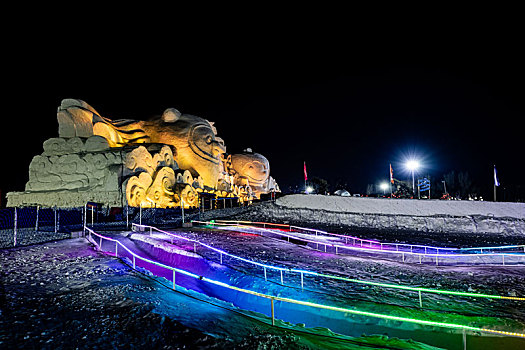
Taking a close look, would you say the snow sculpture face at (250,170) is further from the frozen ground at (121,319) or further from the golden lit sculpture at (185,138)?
the frozen ground at (121,319)

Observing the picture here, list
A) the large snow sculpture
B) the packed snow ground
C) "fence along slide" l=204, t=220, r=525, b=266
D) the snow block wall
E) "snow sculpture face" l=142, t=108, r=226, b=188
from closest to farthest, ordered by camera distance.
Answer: the packed snow ground
"fence along slide" l=204, t=220, r=525, b=266
the snow block wall
the large snow sculpture
"snow sculpture face" l=142, t=108, r=226, b=188

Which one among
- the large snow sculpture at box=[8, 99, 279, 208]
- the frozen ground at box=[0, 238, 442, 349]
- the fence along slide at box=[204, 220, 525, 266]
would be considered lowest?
the fence along slide at box=[204, 220, 525, 266]

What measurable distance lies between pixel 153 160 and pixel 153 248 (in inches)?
573


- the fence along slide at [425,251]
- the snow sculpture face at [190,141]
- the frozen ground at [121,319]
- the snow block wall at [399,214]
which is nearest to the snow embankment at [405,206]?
the snow block wall at [399,214]

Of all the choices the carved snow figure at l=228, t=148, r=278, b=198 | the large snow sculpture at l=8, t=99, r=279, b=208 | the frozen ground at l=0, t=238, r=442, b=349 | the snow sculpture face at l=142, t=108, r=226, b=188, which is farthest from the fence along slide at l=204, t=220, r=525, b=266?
the carved snow figure at l=228, t=148, r=278, b=198

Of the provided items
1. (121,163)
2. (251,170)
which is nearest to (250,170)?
(251,170)

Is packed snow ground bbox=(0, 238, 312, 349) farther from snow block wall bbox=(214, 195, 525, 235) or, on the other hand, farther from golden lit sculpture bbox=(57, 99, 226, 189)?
golden lit sculpture bbox=(57, 99, 226, 189)

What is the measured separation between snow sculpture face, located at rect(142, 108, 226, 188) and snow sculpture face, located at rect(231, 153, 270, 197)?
6.72m

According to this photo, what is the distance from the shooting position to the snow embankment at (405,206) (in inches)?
708

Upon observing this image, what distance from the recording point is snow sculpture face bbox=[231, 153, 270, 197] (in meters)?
37.8

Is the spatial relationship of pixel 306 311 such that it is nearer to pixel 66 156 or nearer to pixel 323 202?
pixel 323 202

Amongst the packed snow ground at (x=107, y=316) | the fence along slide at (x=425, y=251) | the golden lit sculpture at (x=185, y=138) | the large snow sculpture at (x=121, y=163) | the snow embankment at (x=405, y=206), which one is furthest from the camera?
the golden lit sculpture at (x=185, y=138)

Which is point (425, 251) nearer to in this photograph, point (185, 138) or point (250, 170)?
point (185, 138)

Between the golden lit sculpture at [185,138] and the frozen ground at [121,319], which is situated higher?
the golden lit sculpture at [185,138]
